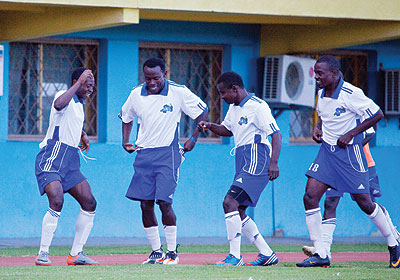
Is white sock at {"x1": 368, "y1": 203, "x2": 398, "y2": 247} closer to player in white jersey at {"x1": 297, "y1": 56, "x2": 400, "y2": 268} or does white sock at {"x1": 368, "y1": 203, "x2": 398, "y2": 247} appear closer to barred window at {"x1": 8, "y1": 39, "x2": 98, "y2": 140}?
player in white jersey at {"x1": 297, "y1": 56, "x2": 400, "y2": 268}

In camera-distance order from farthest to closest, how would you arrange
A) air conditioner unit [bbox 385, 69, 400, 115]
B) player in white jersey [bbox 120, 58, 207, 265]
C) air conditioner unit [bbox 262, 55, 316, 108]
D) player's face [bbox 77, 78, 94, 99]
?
1. air conditioner unit [bbox 385, 69, 400, 115]
2. air conditioner unit [bbox 262, 55, 316, 108]
3. player's face [bbox 77, 78, 94, 99]
4. player in white jersey [bbox 120, 58, 207, 265]

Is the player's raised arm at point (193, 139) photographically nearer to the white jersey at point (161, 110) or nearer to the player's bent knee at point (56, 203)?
the white jersey at point (161, 110)

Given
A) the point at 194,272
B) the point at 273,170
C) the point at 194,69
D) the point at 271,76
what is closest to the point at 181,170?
the point at 194,69

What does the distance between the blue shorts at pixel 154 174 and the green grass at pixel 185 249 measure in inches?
90.0

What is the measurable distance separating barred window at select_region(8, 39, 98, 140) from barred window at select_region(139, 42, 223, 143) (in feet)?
3.90

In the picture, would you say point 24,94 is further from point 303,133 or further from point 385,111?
point 385,111

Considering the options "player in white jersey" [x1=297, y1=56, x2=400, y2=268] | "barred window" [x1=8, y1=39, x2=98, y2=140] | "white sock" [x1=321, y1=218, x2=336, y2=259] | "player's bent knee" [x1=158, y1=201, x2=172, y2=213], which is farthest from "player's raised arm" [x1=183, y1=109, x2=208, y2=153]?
"barred window" [x1=8, y1=39, x2=98, y2=140]

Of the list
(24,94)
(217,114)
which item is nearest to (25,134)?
(24,94)

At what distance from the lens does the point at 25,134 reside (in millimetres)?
13773

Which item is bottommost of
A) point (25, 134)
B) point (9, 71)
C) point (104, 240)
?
point (104, 240)

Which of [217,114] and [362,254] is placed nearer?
[362,254]

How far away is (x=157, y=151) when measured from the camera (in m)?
9.35

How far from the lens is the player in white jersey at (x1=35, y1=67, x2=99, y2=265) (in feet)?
30.0

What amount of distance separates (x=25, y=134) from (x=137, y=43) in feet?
7.36
